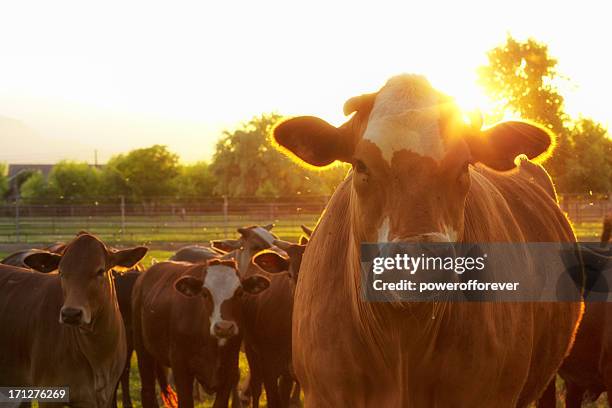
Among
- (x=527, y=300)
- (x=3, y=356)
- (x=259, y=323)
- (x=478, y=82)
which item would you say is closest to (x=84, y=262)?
(x=3, y=356)

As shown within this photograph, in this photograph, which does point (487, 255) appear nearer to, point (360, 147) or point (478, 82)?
point (360, 147)

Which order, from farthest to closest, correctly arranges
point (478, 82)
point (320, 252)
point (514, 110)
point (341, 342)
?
1. point (478, 82)
2. point (514, 110)
3. point (320, 252)
4. point (341, 342)

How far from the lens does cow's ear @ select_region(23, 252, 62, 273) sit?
714 centimetres

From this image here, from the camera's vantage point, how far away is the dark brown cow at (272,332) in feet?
25.7

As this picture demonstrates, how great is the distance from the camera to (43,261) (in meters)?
7.23

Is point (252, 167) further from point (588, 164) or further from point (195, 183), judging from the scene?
point (588, 164)

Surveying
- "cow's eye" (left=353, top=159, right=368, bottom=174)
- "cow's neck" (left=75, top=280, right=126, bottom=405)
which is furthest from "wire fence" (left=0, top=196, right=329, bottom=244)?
"cow's eye" (left=353, top=159, right=368, bottom=174)

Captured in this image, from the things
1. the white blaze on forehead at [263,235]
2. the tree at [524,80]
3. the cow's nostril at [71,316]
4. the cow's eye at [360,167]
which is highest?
the tree at [524,80]

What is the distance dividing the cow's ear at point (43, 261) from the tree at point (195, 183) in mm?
50665

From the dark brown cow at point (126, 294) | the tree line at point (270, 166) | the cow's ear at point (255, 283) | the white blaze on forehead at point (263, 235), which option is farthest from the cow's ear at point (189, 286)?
the tree line at point (270, 166)

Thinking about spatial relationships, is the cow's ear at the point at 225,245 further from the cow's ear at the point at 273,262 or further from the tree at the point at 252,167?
the tree at the point at 252,167

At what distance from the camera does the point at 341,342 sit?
324 cm

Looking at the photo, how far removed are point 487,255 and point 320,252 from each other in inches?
29.7

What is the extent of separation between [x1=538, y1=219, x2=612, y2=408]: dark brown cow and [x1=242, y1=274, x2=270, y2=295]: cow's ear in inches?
116
